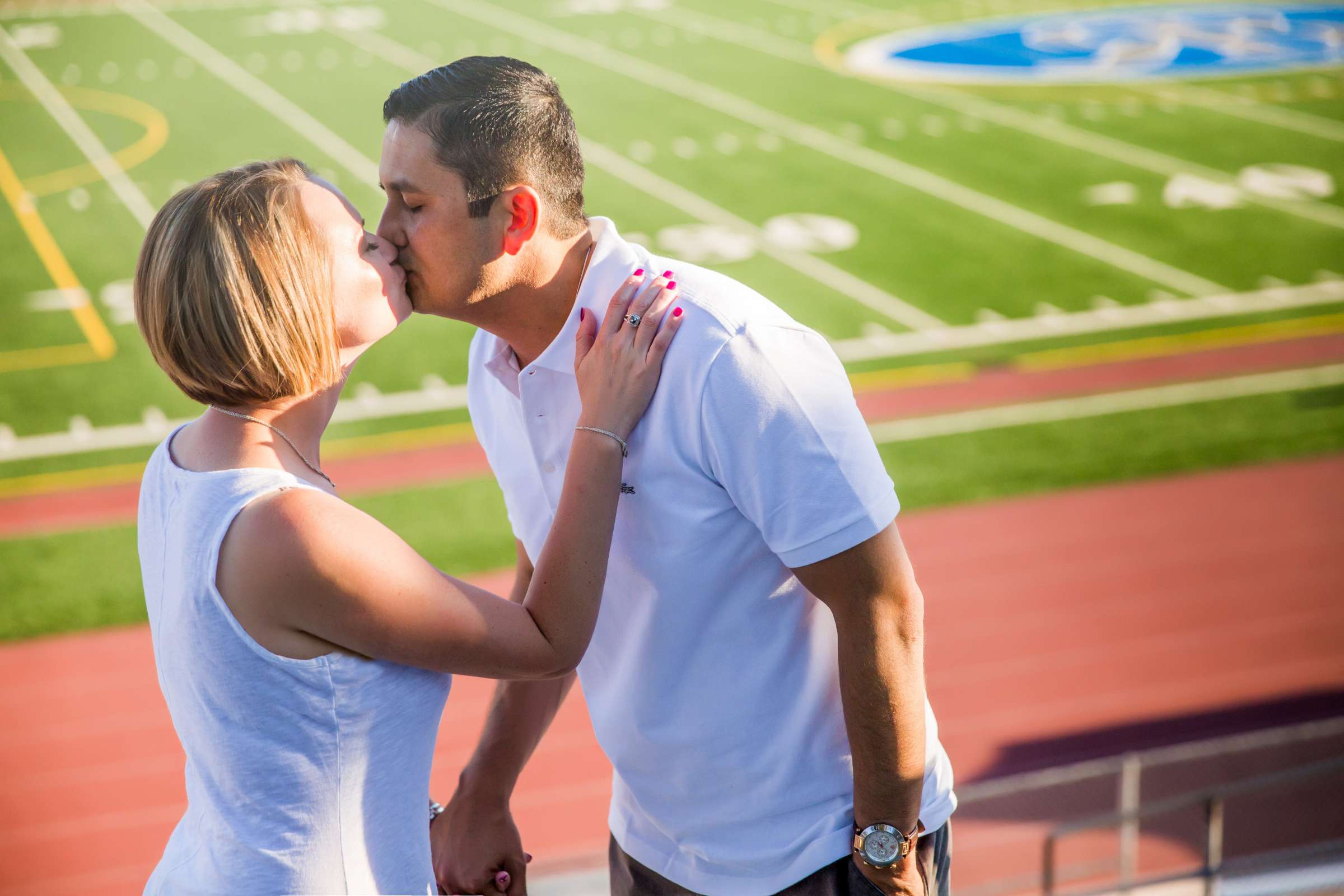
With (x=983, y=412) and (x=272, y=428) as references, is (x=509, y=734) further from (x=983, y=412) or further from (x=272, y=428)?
(x=983, y=412)

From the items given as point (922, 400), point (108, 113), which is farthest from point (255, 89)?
point (922, 400)

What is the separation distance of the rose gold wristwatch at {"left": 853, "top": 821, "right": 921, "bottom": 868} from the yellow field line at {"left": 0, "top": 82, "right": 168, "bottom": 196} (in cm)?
1726

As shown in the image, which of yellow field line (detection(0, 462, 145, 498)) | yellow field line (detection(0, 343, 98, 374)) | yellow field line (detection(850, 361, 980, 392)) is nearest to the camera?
yellow field line (detection(0, 462, 145, 498))

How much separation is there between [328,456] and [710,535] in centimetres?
953

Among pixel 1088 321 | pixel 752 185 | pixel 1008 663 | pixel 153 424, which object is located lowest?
pixel 153 424

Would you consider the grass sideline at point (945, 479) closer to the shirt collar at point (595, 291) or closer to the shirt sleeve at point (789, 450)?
the shirt collar at point (595, 291)

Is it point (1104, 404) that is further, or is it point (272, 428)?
point (1104, 404)

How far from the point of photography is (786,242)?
15.8 metres

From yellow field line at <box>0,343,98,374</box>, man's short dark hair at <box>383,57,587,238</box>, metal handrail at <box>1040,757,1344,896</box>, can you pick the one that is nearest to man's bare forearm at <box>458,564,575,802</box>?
man's short dark hair at <box>383,57,587,238</box>

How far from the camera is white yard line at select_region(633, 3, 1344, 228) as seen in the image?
655 inches

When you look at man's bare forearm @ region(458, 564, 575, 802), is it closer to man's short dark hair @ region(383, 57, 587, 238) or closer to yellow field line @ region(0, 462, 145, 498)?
man's short dark hair @ region(383, 57, 587, 238)

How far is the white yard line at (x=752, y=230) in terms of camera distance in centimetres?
1406

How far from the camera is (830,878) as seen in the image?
254cm

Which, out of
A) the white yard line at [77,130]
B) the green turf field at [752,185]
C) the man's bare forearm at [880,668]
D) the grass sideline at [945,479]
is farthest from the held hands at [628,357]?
the white yard line at [77,130]
